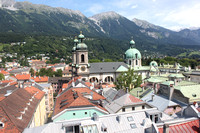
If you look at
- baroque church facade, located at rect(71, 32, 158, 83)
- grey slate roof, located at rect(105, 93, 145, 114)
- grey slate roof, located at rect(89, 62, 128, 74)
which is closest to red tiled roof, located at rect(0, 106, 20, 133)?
grey slate roof, located at rect(105, 93, 145, 114)

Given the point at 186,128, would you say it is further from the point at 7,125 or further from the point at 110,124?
the point at 7,125

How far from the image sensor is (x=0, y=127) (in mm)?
18156

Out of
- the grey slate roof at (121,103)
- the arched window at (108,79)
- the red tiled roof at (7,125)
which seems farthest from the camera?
the arched window at (108,79)

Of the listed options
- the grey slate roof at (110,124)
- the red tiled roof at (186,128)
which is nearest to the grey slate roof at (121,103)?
the grey slate roof at (110,124)

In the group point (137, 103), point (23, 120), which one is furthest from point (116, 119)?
point (23, 120)

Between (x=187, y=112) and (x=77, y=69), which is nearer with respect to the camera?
(x=187, y=112)

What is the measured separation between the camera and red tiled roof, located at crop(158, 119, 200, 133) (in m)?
15.3

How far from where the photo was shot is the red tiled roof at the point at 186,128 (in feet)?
50.2

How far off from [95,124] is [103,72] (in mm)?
50148

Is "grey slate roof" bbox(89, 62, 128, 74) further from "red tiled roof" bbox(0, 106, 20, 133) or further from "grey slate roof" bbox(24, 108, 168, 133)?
"grey slate roof" bbox(24, 108, 168, 133)

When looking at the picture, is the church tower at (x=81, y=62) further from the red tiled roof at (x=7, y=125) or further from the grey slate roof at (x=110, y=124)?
the grey slate roof at (x=110, y=124)

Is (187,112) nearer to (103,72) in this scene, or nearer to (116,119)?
(116,119)

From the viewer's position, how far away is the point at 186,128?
15633 mm

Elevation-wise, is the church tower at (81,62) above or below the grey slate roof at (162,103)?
above
